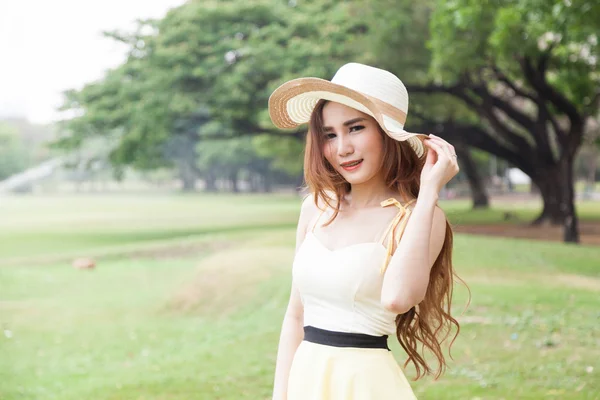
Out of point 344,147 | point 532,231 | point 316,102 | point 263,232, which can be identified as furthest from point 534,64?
point 344,147

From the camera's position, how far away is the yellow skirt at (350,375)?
200 cm

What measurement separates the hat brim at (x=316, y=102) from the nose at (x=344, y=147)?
0.10 meters

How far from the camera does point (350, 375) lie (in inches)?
78.7

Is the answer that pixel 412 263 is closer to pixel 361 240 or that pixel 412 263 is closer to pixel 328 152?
pixel 361 240

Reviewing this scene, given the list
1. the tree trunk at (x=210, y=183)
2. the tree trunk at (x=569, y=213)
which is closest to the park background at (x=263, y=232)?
the tree trunk at (x=569, y=213)

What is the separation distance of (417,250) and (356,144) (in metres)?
0.38

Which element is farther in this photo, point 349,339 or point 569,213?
point 569,213

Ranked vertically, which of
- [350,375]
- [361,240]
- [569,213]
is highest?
[361,240]

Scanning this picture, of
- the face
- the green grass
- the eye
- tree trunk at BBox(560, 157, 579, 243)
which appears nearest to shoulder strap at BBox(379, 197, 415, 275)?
the face

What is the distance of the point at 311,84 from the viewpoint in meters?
2.14

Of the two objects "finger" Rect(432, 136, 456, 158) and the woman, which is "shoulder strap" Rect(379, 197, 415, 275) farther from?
"finger" Rect(432, 136, 456, 158)

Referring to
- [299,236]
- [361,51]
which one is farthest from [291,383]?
[361,51]

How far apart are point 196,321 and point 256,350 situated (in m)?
2.95

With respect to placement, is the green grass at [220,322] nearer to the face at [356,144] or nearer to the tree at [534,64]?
the tree at [534,64]
